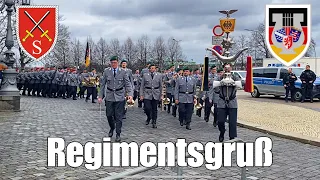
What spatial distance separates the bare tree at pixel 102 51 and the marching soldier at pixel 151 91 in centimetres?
Result: 5011

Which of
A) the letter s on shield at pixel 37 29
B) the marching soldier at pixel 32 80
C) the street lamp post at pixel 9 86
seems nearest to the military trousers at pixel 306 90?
the street lamp post at pixel 9 86

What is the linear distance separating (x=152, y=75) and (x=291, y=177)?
6.57m

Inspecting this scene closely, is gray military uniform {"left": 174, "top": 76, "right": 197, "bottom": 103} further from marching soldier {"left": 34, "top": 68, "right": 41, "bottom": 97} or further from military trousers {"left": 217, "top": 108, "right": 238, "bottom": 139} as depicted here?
marching soldier {"left": 34, "top": 68, "right": 41, "bottom": 97}

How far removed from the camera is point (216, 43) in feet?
52.5

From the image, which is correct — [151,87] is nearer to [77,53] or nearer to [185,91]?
[185,91]

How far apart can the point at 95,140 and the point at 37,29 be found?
384 cm

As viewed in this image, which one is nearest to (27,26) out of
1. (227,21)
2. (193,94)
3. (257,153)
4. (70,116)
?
(70,116)

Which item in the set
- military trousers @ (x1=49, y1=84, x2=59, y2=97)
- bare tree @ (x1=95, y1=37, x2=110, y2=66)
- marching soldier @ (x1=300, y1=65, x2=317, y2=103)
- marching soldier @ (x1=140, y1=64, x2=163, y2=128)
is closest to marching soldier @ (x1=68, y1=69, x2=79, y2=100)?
military trousers @ (x1=49, y1=84, x2=59, y2=97)

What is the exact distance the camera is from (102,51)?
208 feet

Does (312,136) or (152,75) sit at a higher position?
(152,75)

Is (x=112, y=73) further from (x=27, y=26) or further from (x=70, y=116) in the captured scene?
(x=70, y=116)

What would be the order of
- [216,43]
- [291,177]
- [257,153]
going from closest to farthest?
[257,153]
[291,177]
[216,43]

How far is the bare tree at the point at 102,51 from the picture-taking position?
206ft

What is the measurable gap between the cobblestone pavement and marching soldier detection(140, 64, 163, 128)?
49cm
